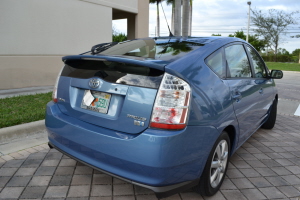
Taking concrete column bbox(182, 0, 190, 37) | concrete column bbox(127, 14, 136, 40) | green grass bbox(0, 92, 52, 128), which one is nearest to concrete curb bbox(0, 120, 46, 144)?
green grass bbox(0, 92, 52, 128)

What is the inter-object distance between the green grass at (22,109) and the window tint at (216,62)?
3.35 metres

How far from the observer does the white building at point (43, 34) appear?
8.02 m

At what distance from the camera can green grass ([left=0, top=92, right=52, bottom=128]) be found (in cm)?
454

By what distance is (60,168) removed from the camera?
3258mm

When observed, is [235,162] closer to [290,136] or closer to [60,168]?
[290,136]

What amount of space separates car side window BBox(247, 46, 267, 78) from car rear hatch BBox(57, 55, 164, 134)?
85.8 inches

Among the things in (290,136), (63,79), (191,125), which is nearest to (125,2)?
(290,136)

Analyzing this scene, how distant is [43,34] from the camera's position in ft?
28.9

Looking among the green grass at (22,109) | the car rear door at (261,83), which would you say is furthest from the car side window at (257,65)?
the green grass at (22,109)

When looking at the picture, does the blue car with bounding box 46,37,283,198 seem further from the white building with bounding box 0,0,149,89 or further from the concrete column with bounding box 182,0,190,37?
the concrete column with bounding box 182,0,190,37

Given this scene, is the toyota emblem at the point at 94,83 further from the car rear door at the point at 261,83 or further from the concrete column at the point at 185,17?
the concrete column at the point at 185,17

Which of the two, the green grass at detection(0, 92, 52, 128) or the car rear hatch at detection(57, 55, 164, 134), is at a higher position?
the car rear hatch at detection(57, 55, 164, 134)

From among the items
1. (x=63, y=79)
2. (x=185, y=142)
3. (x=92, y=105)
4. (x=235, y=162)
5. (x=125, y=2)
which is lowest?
(x=235, y=162)

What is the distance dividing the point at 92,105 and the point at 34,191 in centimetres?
110
